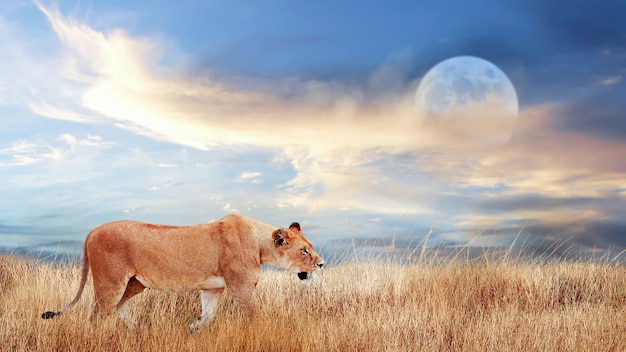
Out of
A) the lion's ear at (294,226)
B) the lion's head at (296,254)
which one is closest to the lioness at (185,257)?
the lion's head at (296,254)

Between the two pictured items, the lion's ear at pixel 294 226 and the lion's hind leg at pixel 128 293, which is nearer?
the lion's hind leg at pixel 128 293

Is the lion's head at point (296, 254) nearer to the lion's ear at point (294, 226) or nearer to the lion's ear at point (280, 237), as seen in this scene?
the lion's ear at point (280, 237)

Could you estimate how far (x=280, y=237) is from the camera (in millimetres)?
8844

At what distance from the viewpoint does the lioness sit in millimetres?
8602

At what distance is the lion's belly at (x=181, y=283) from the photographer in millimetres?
8625

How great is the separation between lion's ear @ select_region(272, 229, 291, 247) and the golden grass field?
39.7 inches

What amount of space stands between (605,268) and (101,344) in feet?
37.6

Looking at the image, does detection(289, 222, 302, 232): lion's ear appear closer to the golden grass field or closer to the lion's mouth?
the lion's mouth

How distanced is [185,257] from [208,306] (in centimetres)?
93

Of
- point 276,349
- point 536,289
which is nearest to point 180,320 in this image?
point 276,349

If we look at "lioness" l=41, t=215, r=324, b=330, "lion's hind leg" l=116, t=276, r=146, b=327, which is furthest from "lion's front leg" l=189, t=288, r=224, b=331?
"lion's hind leg" l=116, t=276, r=146, b=327

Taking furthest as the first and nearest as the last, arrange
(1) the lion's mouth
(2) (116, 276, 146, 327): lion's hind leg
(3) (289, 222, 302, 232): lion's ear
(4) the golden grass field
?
(3) (289, 222, 302, 232): lion's ear
(1) the lion's mouth
(2) (116, 276, 146, 327): lion's hind leg
(4) the golden grass field

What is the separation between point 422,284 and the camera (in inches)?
497

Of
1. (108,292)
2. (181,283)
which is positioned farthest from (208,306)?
(108,292)
